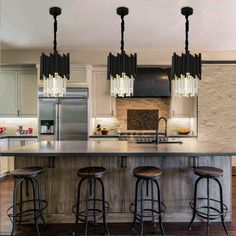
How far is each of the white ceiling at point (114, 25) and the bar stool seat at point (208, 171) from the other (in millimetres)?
2213

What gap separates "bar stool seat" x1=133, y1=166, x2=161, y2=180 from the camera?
2848 mm

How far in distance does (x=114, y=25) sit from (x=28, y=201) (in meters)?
3.05

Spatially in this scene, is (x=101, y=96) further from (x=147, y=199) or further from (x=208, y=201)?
(x=208, y=201)

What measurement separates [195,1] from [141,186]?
100 inches

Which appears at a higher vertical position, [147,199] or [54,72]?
[54,72]

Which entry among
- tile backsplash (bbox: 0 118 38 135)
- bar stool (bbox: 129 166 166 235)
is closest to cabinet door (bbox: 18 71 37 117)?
tile backsplash (bbox: 0 118 38 135)

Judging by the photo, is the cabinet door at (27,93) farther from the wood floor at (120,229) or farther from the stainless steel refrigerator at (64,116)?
the wood floor at (120,229)

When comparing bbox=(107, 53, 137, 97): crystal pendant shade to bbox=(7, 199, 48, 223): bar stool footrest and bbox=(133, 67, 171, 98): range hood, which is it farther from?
bbox=(133, 67, 171, 98): range hood

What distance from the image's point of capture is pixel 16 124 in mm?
6395

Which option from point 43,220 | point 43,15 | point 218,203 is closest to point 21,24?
point 43,15

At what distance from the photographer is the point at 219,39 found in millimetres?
4902

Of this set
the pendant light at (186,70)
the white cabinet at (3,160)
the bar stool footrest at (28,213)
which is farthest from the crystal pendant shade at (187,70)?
the white cabinet at (3,160)

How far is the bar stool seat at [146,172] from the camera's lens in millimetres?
2848

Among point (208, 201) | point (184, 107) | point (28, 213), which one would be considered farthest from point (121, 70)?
point (184, 107)
